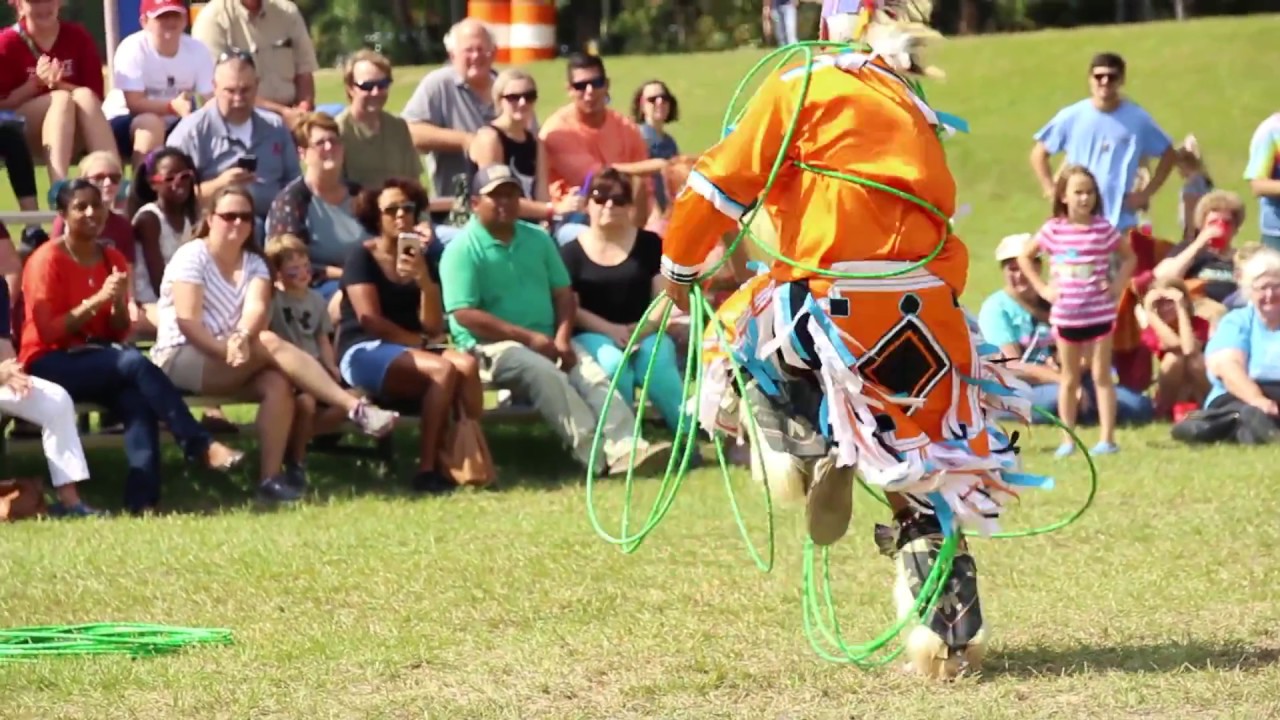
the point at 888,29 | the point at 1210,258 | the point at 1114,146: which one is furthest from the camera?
the point at 1114,146

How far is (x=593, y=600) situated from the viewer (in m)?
6.47

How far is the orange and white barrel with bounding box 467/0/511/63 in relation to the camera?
33619 mm

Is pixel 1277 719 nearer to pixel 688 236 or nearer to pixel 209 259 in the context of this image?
pixel 688 236

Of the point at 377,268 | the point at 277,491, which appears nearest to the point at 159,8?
the point at 377,268

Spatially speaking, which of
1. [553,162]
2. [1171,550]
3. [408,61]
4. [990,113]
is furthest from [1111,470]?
[408,61]

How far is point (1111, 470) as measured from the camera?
370 inches

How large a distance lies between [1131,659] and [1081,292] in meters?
4.85

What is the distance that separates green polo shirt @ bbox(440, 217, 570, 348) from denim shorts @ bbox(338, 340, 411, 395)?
0.39m

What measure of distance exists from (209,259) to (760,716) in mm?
4828

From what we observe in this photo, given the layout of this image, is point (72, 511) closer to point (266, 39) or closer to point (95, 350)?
point (95, 350)

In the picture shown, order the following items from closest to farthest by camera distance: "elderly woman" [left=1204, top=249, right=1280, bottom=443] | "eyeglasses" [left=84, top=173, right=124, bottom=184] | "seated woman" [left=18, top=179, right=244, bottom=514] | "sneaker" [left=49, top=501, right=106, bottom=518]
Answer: "sneaker" [left=49, top=501, right=106, bottom=518] → "seated woman" [left=18, top=179, right=244, bottom=514] → "eyeglasses" [left=84, top=173, right=124, bottom=184] → "elderly woman" [left=1204, top=249, right=1280, bottom=443]

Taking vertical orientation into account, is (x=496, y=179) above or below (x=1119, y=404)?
above

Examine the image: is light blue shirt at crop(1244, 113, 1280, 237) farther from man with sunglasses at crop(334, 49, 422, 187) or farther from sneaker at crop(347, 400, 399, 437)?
sneaker at crop(347, 400, 399, 437)

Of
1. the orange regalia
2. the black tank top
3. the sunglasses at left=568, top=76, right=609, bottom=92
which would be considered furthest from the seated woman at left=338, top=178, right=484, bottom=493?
the orange regalia
